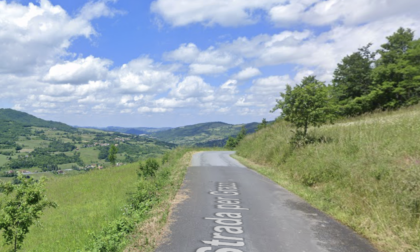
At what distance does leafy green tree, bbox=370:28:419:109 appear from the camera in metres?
35.7

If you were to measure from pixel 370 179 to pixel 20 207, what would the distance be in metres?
9.14

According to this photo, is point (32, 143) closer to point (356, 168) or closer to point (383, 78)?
point (383, 78)

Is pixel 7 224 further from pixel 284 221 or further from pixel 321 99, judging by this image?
pixel 321 99

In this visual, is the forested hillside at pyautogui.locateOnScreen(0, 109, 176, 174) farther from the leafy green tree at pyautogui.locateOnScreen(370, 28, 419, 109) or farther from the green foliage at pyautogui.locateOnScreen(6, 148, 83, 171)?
the leafy green tree at pyautogui.locateOnScreen(370, 28, 419, 109)

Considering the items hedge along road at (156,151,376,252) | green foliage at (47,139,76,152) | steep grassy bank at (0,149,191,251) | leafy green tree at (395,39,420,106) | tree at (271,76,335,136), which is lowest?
green foliage at (47,139,76,152)

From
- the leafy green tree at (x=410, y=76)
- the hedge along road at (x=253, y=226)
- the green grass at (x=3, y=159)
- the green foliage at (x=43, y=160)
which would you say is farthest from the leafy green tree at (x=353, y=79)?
the green grass at (x=3, y=159)

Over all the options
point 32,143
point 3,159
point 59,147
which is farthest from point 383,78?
point 32,143

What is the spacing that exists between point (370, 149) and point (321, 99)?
5.75 meters

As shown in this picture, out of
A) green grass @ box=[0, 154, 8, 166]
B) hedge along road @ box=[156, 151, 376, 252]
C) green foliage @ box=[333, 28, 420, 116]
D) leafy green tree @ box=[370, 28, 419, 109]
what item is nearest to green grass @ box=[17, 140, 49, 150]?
green grass @ box=[0, 154, 8, 166]

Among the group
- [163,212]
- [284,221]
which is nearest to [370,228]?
[284,221]

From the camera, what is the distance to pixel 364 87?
46.1 meters

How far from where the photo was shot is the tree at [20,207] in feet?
20.6

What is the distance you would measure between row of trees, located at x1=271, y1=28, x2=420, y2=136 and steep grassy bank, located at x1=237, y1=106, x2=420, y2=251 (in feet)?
6.32

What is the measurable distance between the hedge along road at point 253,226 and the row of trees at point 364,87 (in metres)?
7.13
